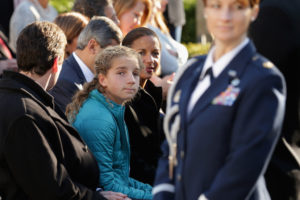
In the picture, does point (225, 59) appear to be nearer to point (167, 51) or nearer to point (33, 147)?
point (33, 147)

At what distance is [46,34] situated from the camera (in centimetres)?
353

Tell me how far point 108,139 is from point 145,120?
0.67 metres

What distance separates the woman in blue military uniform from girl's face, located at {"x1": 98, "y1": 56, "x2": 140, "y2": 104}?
146cm

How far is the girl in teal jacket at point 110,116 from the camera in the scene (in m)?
3.82

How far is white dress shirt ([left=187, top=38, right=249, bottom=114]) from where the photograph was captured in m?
2.41

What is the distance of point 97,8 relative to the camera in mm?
5992

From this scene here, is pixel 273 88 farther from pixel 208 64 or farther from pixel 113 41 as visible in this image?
pixel 113 41

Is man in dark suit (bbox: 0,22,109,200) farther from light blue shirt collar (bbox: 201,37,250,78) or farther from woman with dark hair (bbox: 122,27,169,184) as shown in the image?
light blue shirt collar (bbox: 201,37,250,78)

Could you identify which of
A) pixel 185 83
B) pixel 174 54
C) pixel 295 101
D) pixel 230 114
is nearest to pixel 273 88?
pixel 230 114

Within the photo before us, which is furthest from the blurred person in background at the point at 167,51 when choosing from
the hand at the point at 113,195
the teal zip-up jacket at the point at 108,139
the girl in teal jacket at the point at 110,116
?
the hand at the point at 113,195

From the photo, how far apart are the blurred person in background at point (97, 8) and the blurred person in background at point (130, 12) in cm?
26

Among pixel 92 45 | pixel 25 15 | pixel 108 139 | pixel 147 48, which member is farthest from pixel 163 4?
pixel 108 139

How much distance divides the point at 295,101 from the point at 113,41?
2178 millimetres

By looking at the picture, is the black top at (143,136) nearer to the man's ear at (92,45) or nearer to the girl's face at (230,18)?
the man's ear at (92,45)
